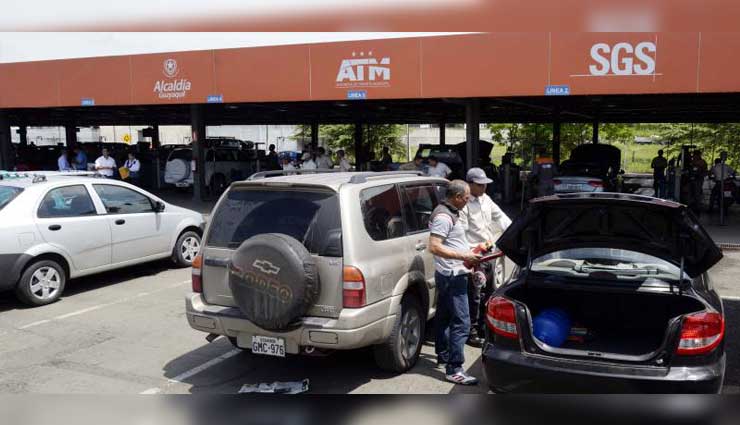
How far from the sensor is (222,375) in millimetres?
5625

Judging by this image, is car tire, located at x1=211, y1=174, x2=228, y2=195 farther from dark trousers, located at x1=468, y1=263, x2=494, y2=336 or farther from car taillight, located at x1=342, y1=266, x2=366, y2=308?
car taillight, located at x1=342, y1=266, x2=366, y2=308

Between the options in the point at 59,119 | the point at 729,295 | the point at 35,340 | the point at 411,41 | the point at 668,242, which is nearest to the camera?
the point at 668,242

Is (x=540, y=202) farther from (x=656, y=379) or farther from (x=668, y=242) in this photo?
(x=656, y=379)

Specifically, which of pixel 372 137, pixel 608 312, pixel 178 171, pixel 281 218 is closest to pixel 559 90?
pixel 608 312

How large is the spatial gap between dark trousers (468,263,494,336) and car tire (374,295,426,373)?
0.67 m

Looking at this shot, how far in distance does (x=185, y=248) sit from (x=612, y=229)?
762 centimetres

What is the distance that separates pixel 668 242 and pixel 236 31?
435 cm

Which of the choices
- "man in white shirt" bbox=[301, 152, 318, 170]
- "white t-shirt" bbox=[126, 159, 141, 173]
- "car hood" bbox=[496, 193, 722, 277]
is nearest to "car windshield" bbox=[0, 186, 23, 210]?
"car hood" bbox=[496, 193, 722, 277]

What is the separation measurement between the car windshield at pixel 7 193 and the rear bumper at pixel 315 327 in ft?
13.6

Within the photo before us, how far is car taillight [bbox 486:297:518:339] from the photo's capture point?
4172 mm

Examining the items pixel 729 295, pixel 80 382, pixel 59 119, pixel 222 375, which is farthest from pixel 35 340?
pixel 59 119

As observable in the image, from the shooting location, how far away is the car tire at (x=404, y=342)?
17.2 ft

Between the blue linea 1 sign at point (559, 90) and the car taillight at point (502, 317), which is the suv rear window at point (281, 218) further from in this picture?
the blue linea 1 sign at point (559, 90)

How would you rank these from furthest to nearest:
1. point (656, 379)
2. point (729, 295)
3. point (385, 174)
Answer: point (729, 295) < point (385, 174) < point (656, 379)
